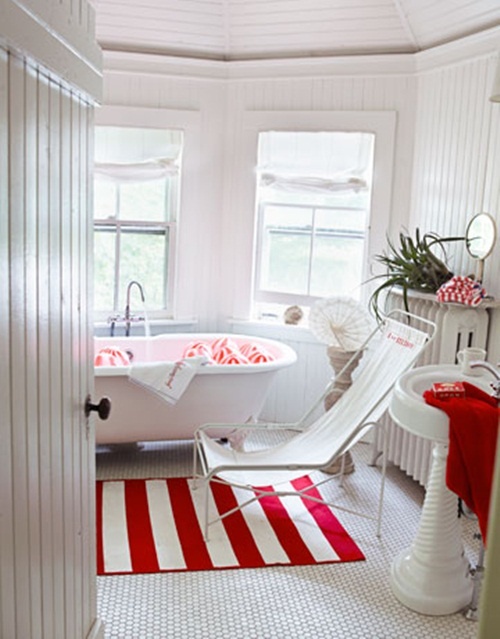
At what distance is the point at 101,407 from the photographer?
1.99 m

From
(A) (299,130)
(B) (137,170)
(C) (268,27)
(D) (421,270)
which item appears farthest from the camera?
(B) (137,170)

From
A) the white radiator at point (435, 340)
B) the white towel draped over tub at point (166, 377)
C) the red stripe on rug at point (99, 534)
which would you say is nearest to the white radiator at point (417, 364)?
the white radiator at point (435, 340)

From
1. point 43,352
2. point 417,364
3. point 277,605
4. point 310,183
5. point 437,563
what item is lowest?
point 277,605

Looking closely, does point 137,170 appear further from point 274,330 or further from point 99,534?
point 99,534

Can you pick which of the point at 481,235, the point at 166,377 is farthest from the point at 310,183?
the point at 166,377

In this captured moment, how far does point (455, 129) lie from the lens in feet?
12.7

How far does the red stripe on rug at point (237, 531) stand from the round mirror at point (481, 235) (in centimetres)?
182

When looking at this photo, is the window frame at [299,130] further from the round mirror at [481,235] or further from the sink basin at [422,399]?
the sink basin at [422,399]

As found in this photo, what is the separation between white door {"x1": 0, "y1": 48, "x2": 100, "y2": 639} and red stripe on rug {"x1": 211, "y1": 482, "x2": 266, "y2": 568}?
1130mm

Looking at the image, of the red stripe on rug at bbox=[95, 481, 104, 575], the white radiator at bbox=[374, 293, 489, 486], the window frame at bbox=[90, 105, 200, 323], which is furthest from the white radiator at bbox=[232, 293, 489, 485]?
the red stripe on rug at bbox=[95, 481, 104, 575]

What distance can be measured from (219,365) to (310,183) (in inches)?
58.8

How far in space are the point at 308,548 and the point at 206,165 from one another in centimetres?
276

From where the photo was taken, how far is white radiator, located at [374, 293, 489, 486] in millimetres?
3449

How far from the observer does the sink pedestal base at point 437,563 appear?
9.10 feet
